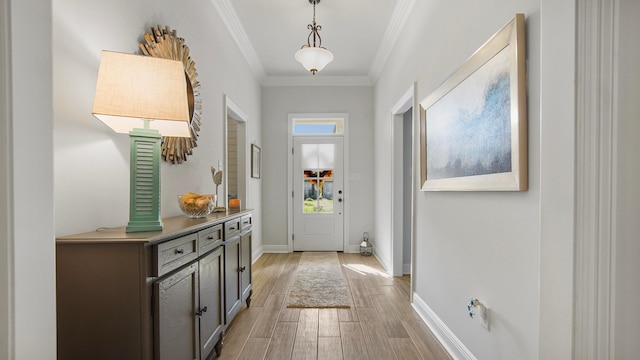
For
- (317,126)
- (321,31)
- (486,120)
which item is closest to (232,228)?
(486,120)

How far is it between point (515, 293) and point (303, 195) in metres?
3.85

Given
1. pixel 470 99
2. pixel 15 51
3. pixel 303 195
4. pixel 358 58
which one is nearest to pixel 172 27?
pixel 15 51

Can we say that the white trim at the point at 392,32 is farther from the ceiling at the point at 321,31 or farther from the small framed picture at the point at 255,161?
the small framed picture at the point at 255,161

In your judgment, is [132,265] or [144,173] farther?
[144,173]

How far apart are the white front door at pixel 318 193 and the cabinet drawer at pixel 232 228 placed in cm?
261

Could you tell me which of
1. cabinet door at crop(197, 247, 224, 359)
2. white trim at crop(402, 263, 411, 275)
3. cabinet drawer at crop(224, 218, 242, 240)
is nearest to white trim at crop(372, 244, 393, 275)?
white trim at crop(402, 263, 411, 275)

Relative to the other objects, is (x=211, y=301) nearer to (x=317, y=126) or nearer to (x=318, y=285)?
(x=318, y=285)

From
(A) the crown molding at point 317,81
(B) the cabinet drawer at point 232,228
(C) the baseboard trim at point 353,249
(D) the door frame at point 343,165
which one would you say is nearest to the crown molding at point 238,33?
(A) the crown molding at point 317,81

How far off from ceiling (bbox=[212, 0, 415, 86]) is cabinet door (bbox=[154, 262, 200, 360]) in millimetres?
2575

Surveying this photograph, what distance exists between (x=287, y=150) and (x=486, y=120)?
371cm

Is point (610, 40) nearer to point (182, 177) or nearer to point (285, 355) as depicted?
point (285, 355)

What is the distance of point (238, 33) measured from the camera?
11.3ft

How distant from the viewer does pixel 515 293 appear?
52.2 inches

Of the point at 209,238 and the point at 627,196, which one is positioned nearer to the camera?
the point at 627,196
